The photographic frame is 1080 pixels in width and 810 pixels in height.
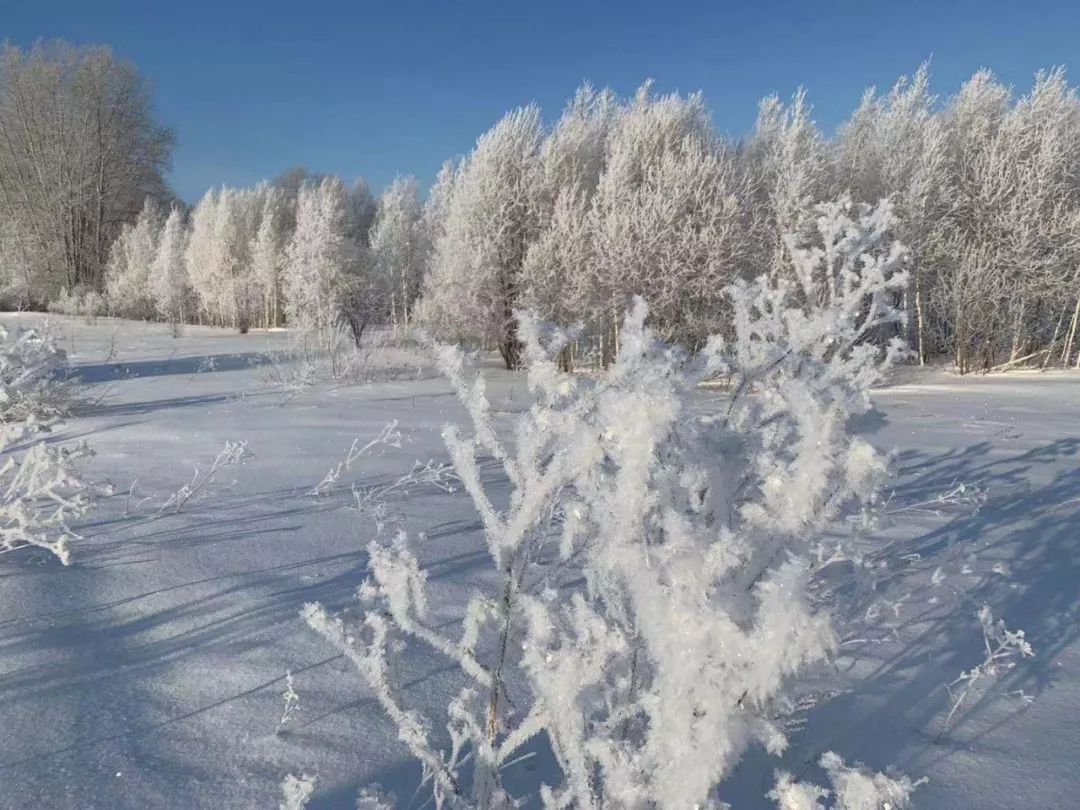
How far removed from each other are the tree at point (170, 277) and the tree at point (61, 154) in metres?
4.81

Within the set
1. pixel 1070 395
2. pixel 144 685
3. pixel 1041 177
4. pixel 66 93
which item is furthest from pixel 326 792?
pixel 66 93

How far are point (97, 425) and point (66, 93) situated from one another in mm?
27295

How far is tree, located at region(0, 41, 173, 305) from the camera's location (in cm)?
2552

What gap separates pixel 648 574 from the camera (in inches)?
34.9

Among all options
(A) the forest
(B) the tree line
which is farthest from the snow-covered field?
(B) the tree line

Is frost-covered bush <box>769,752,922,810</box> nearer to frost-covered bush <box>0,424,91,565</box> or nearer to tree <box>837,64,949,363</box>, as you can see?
frost-covered bush <box>0,424,91,565</box>

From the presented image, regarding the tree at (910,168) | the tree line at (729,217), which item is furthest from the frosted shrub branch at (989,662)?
the tree at (910,168)

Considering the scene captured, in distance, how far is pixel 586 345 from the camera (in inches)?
497

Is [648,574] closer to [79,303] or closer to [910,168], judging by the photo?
[910,168]

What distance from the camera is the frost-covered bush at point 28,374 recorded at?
4.75 m

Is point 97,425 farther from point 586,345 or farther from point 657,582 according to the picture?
point 586,345

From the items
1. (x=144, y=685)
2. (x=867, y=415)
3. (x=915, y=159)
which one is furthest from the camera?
(x=915, y=159)

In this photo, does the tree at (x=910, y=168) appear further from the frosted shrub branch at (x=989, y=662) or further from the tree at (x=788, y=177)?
the frosted shrub branch at (x=989, y=662)

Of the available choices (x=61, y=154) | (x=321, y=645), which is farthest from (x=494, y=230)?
(x=61, y=154)
